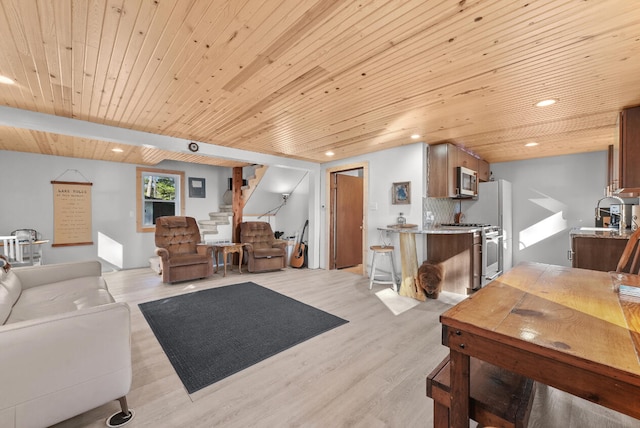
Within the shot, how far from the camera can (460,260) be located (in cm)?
385

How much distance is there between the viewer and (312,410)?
159 centimetres

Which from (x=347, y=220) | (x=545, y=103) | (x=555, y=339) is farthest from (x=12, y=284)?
(x=545, y=103)

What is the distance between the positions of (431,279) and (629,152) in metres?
2.29

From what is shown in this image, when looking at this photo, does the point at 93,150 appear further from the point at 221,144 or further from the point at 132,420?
the point at 132,420

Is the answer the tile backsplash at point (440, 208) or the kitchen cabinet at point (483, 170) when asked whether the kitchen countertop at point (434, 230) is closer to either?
the tile backsplash at point (440, 208)

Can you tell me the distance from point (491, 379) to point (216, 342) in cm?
212

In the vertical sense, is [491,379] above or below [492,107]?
below

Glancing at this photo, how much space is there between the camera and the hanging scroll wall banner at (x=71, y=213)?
498cm

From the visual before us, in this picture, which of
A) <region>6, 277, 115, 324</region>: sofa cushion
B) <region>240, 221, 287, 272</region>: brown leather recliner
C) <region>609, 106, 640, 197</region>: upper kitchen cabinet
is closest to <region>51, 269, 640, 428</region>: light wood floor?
<region>6, 277, 115, 324</region>: sofa cushion

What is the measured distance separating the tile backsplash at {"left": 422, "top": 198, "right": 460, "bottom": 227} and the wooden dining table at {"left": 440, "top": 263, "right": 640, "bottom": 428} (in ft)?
9.46

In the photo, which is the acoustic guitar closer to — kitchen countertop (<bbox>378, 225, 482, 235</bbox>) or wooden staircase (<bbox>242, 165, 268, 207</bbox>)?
wooden staircase (<bbox>242, 165, 268, 207</bbox>)

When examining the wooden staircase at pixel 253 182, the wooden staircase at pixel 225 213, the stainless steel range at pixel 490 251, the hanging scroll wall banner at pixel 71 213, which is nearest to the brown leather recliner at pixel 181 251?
the wooden staircase at pixel 225 213

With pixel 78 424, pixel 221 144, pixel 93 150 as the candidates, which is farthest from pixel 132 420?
pixel 93 150

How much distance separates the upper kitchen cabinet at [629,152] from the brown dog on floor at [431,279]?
1.95 meters
